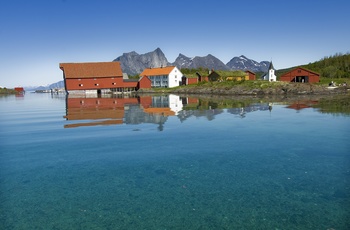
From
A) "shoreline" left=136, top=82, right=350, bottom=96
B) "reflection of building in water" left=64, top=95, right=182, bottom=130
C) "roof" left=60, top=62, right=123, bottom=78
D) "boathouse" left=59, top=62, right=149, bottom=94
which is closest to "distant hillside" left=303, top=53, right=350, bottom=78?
"shoreline" left=136, top=82, right=350, bottom=96

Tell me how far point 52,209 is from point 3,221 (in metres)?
1.26

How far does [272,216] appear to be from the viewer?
7203mm

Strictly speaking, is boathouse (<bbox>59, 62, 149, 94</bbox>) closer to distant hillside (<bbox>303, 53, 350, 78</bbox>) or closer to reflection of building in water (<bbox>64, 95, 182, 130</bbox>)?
reflection of building in water (<bbox>64, 95, 182, 130</bbox>)

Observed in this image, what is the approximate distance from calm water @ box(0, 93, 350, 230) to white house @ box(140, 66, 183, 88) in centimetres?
9301

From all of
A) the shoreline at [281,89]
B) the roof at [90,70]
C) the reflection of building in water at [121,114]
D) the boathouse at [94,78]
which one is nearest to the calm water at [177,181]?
the reflection of building in water at [121,114]

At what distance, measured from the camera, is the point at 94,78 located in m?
98.9

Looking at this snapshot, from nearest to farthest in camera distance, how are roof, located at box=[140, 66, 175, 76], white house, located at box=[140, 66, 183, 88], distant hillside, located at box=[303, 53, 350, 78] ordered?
distant hillside, located at box=[303, 53, 350, 78] < white house, located at box=[140, 66, 183, 88] < roof, located at box=[140, 66, 175, 76]

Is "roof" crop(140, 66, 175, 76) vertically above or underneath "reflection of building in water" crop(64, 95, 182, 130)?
above

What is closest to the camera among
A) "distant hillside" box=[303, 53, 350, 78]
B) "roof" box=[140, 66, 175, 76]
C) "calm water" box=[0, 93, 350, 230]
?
"calm water" box=[0, 93, 350, 230]

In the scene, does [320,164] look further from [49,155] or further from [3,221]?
[49,155]

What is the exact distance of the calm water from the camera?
23.6ft

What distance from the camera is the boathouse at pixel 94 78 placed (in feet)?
322

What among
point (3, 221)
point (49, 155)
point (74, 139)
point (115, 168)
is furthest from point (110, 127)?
point (3, 221)

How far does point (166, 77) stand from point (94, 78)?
97.4ft
